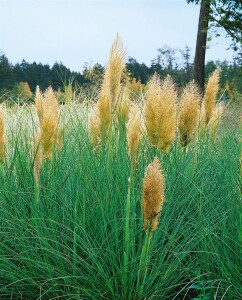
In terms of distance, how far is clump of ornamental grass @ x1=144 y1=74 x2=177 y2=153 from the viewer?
264cm

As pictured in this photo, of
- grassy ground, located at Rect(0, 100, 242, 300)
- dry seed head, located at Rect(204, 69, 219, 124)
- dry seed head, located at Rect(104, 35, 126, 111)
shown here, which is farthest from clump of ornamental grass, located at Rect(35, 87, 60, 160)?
dry seed head, located at Rect(204, 69, 219, 124)

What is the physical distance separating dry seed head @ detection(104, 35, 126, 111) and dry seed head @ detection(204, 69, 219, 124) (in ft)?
3.61

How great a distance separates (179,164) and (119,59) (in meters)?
0.89

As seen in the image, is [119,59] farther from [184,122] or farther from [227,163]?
[227,163]

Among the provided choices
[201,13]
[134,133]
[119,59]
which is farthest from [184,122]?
[201,13]

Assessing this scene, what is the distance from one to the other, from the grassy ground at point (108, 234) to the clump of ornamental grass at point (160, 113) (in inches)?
12.1

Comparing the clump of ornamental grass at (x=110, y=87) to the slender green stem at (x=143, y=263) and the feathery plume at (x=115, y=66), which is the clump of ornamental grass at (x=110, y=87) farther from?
the slender green stem at (x=143, y=263)

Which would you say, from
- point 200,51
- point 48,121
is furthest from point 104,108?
point 200,51

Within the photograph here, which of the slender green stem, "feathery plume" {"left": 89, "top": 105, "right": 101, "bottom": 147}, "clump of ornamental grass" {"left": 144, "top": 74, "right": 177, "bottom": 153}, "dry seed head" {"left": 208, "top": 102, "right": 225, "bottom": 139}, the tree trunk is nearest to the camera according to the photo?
the slender green stem

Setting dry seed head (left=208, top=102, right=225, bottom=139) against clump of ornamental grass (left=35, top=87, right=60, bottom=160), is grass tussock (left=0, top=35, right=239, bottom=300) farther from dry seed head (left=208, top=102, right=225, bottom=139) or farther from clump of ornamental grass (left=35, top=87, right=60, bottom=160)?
dry seed head (left=208, top=102, right=225, bottom=139)

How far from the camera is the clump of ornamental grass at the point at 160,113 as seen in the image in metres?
2.64

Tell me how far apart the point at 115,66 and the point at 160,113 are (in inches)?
24.3

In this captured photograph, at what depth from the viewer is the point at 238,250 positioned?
3.04 m

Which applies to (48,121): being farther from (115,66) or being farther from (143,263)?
(143,263)
